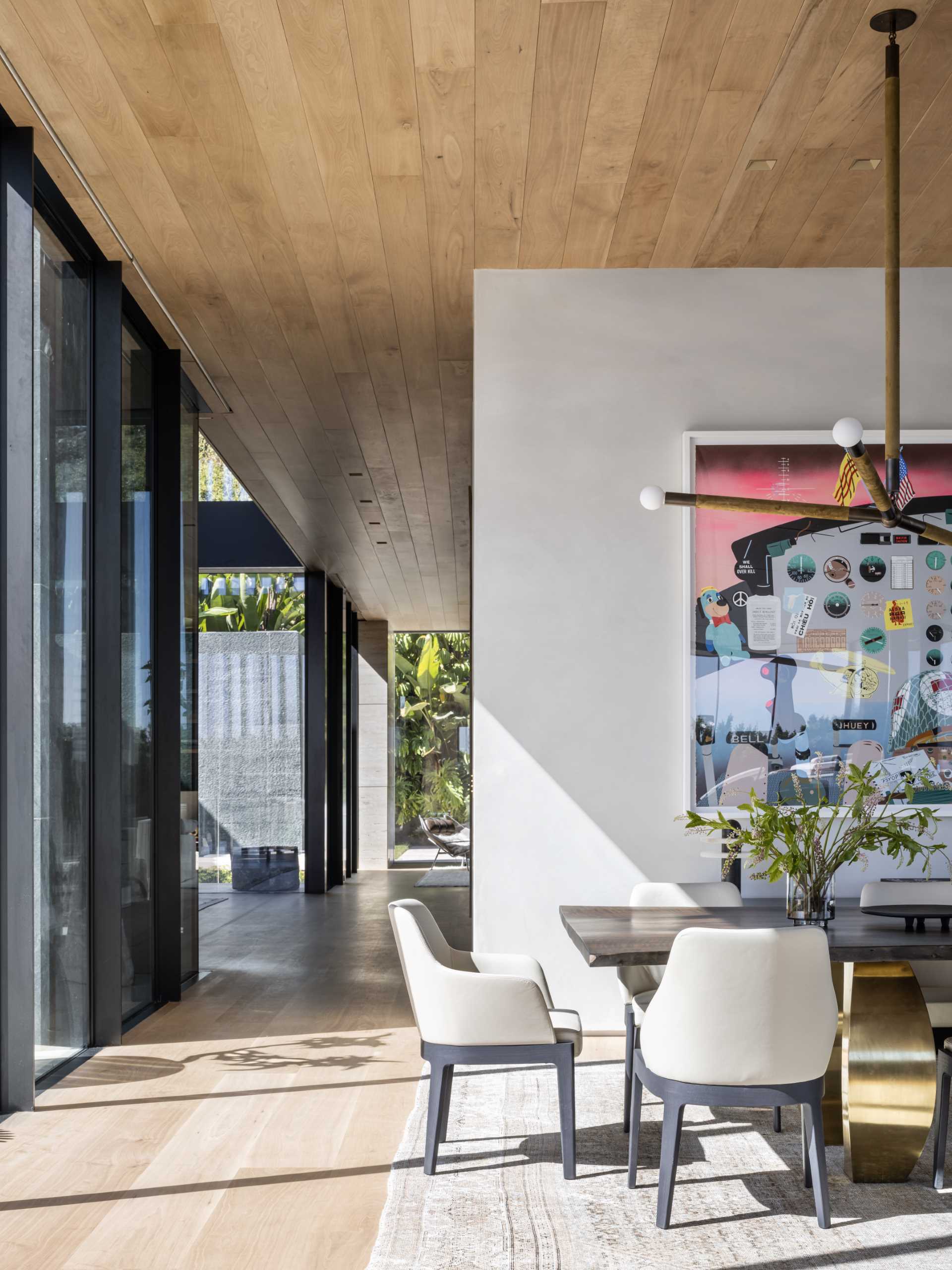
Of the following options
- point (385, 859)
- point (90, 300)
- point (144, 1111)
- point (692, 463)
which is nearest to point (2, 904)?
point (144, 1111)

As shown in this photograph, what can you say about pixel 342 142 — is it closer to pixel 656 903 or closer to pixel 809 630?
pixel 809 630

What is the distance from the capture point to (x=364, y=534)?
9625 mm

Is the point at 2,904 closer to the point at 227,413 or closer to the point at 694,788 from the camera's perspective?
the point at 694,788

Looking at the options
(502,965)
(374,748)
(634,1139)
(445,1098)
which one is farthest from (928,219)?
(374,748)

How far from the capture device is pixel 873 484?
306 cm

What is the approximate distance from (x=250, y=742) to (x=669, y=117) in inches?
305

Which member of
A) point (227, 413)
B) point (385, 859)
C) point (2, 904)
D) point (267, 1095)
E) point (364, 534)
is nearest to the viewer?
point (2, 904)

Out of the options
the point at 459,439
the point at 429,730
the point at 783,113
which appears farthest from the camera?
the point at 429,730

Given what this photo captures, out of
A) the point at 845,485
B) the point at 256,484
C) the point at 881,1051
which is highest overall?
the point at 256,484

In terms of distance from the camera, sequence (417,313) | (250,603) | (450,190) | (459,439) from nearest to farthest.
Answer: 1. (450,190)
2. (417,313)
3. (459,439)
4. (250,603)

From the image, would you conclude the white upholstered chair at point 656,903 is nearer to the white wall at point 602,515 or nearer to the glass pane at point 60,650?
the white wall at point 602,515

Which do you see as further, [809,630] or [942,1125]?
[809,630]

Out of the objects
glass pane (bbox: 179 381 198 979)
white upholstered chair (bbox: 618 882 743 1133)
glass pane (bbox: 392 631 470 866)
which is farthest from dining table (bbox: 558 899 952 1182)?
glass pane (bbox: 392 631 470 866)

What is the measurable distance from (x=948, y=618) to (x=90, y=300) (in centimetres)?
375
